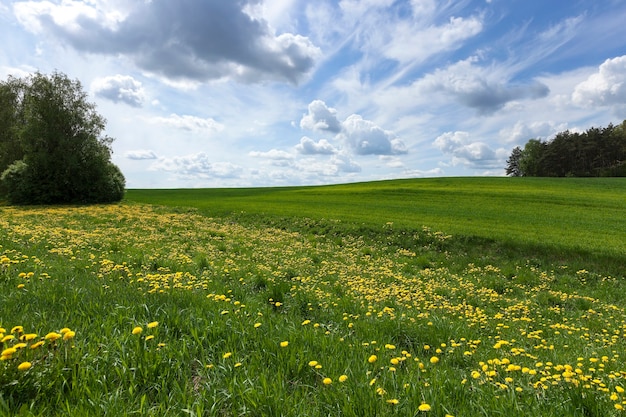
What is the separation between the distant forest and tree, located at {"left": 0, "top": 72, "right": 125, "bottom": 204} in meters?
109

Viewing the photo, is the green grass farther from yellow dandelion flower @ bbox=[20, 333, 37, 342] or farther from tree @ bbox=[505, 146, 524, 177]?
tree @ bbox=[505, 146, 524, 177]

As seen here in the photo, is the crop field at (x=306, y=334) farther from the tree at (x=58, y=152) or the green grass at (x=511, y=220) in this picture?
the tree at (x=58, y=152)

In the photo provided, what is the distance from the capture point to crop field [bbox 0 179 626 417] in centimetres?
311

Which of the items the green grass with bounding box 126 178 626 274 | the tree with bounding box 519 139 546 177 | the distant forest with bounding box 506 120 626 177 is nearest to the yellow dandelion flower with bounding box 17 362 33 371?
the green grass with bounding box 126 178 626 274

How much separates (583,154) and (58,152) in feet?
384

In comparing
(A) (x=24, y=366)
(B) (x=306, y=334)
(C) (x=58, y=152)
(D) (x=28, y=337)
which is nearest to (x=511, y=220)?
(B) (x=306, y=334)

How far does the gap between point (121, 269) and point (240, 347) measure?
576cm

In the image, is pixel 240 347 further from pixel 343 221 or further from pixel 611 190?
pixel 611 190

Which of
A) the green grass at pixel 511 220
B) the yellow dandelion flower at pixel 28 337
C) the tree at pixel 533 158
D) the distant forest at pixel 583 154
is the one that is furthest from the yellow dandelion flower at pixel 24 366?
the tree at pixel 533 158

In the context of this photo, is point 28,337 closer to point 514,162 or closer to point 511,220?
point 511,220

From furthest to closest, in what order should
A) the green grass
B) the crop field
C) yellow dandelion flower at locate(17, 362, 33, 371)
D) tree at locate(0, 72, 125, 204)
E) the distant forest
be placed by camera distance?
the distant forest
tree at locate(0, 72, 125, 204)
the green grass
the crop field
yellow dandelion flower at locate(17, 362, 33, 371)

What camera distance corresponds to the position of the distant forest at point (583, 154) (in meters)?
91.8

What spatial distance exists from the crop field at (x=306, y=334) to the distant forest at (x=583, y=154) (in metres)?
99.5

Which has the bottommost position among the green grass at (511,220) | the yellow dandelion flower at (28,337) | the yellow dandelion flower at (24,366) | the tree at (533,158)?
the green grass at (511,220)
